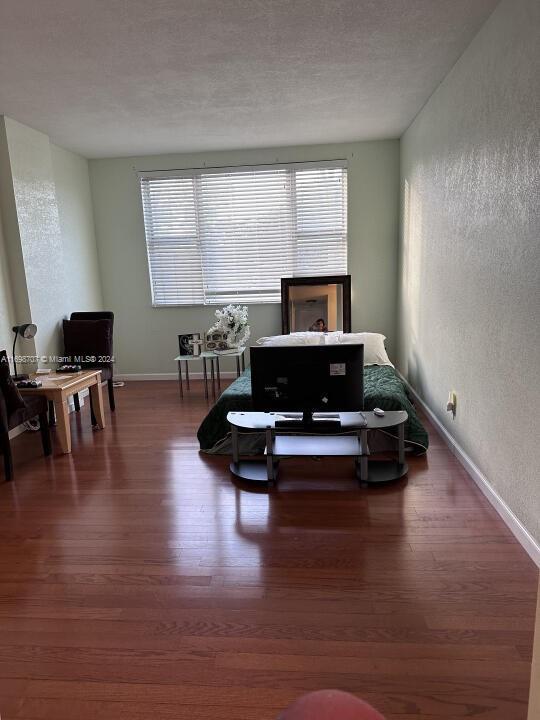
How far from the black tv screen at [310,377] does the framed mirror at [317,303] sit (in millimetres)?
2640

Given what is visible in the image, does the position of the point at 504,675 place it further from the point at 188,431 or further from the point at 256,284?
the point at 256,284

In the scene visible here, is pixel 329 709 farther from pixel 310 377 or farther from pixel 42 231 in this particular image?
pixel 42 231

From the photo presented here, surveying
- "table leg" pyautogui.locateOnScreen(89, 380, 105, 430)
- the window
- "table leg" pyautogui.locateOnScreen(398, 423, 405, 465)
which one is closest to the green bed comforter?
"table leg" pyautogui.locateOnScreen(398, 423, 405, 465)

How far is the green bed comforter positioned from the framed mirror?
169 cm

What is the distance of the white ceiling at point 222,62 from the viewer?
8.13 ft

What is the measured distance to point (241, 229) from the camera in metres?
5.67

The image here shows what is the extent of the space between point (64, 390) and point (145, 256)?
2608mm

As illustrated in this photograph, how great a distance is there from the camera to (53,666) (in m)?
1.73

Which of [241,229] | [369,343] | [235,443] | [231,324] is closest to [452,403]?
[369,343]

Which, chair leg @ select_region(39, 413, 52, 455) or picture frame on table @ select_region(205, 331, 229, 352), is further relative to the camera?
picture frame on table @ select_region(205, 331, 229, 352)

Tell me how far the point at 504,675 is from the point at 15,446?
3.86 metres

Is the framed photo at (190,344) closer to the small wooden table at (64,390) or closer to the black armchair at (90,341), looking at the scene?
the black armchair at (90,341)

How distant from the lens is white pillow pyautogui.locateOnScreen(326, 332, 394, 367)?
452 cm

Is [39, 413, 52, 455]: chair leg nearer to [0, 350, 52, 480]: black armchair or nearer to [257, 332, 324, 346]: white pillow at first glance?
[0, 350, 52, 480]: black armchair
